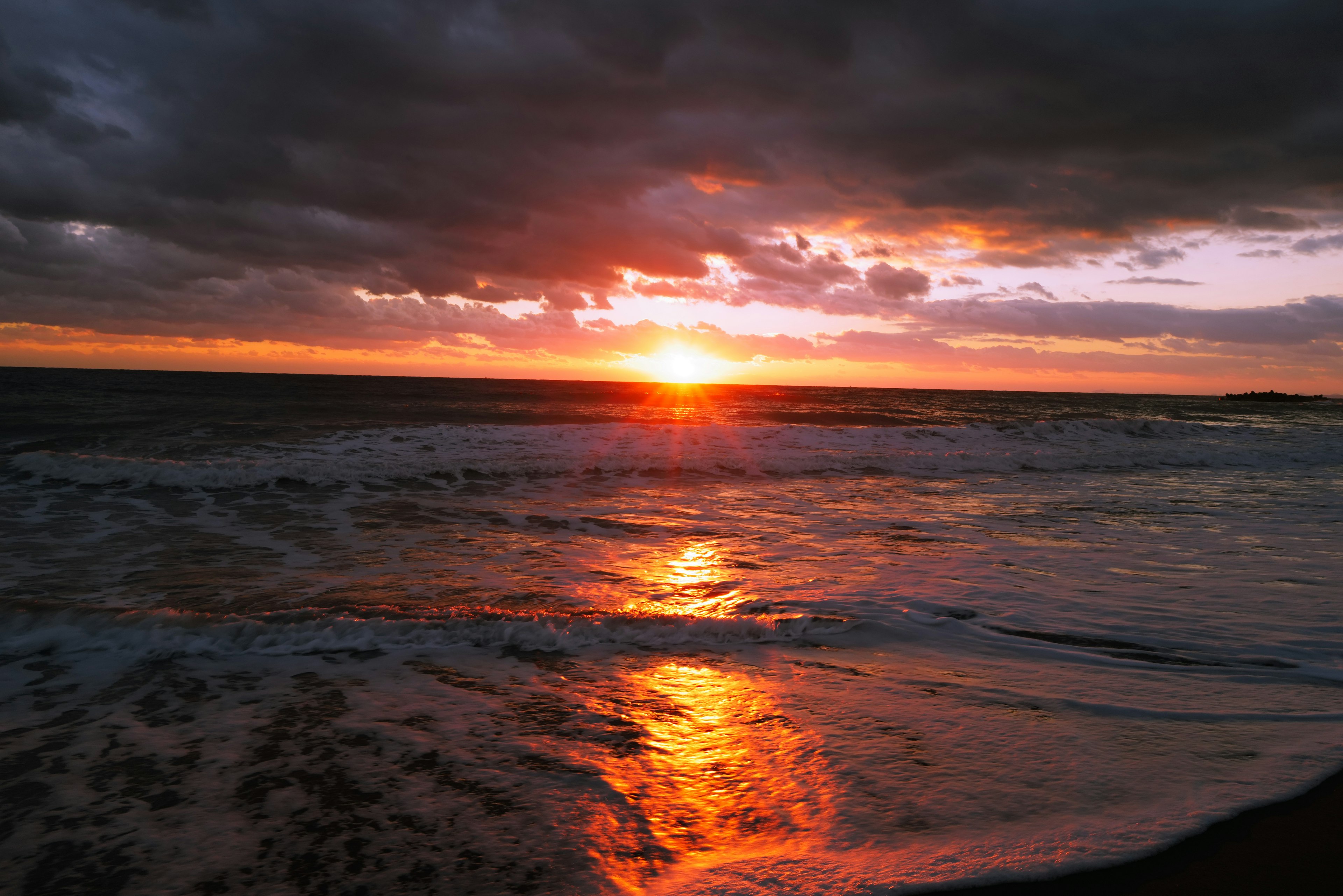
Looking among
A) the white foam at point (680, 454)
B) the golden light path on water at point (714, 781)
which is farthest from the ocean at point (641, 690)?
the white foam at point (680, 454)

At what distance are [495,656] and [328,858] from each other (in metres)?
2.14

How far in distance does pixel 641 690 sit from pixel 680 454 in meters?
13.2

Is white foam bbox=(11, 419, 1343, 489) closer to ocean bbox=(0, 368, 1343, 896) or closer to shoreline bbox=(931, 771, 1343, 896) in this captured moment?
ocean bbox=(0, 368, 1343, 896)

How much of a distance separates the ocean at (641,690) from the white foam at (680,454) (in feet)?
8.51

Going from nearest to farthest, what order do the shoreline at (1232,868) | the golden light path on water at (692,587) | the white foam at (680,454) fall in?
the shoreline at (1232,868), the golden light path on water at (692,587), the white foam at (680,454)

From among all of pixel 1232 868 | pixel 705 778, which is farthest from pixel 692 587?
pixel 1232 868

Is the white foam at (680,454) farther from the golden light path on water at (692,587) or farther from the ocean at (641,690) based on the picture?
the golden light path on water at (692,587)

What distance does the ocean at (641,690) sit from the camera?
268cm

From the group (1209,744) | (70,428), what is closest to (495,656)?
(1209,744)

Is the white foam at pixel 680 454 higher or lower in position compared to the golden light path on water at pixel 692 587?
higher

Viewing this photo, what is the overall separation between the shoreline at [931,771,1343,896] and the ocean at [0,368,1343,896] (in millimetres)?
58

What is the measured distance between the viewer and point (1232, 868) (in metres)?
2.52

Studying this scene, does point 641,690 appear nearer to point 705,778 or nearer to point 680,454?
point 705,778

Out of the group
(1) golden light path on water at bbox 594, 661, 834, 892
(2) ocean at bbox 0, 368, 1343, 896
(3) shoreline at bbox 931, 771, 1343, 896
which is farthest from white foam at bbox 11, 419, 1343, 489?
(3) shoreline at bbox 931, 771, 1343, 896
